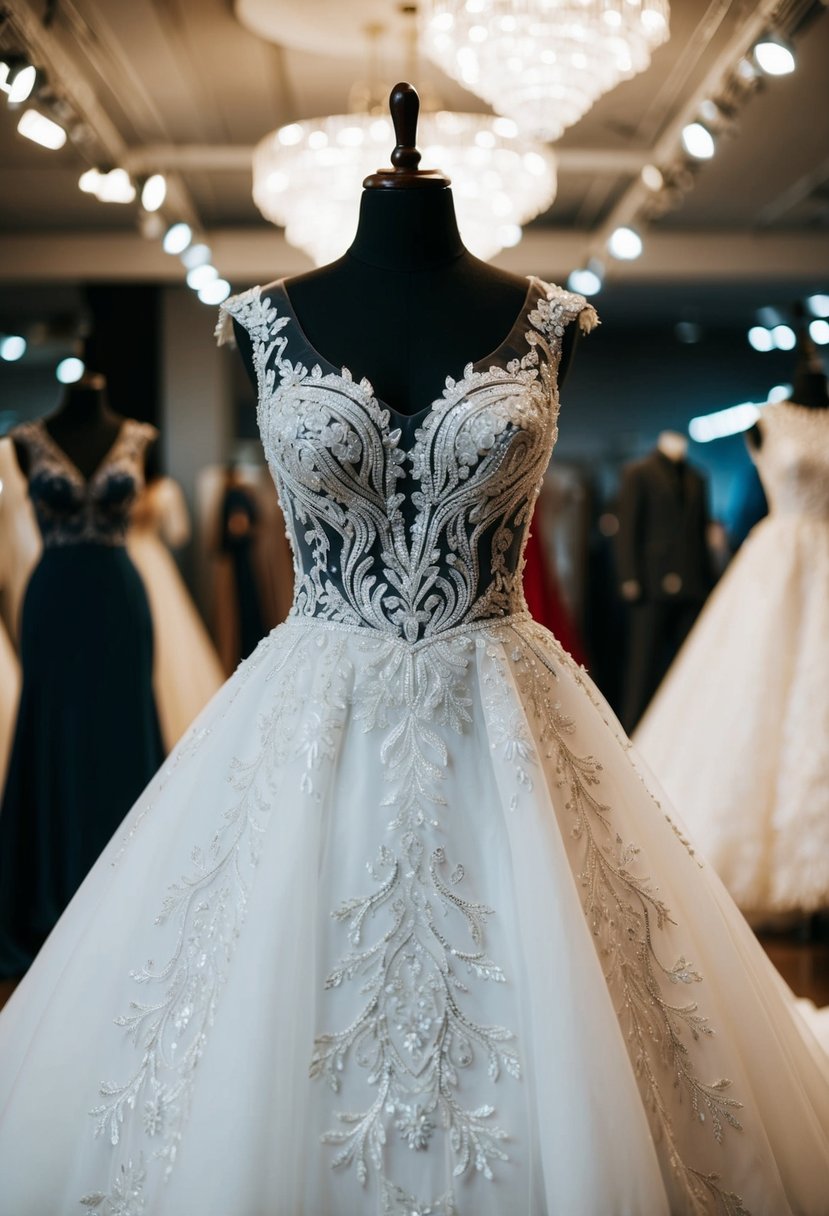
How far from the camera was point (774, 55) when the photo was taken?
4082 millimetres

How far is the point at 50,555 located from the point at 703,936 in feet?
8.63

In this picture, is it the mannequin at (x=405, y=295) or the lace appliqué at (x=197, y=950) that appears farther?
the mannequin at (x=405, y=295)

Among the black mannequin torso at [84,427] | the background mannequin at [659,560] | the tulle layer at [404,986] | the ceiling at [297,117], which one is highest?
the ceiling at [297,117]

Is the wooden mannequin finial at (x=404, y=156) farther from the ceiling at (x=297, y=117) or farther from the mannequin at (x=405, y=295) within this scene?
the ceiling at (x=297, y=117)

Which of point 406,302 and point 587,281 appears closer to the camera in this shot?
point 406,302

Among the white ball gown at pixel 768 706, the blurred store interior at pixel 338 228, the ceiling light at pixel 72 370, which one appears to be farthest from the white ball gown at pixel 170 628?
the white ball gown at pixel 768 706

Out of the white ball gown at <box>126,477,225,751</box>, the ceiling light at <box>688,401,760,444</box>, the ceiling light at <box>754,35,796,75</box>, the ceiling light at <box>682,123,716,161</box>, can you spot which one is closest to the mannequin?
the ceiling light at <box>754,35,796,75</box>

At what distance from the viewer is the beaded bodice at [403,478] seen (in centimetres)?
193

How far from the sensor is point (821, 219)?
783 cm

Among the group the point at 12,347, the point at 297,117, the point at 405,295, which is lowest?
the point at 405,295

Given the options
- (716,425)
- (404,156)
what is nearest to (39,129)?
(404,156)

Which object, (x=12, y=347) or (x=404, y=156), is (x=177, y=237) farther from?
(x=404, y=156)

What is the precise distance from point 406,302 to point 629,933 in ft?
3.68

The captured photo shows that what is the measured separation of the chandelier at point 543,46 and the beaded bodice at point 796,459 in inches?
52.9
